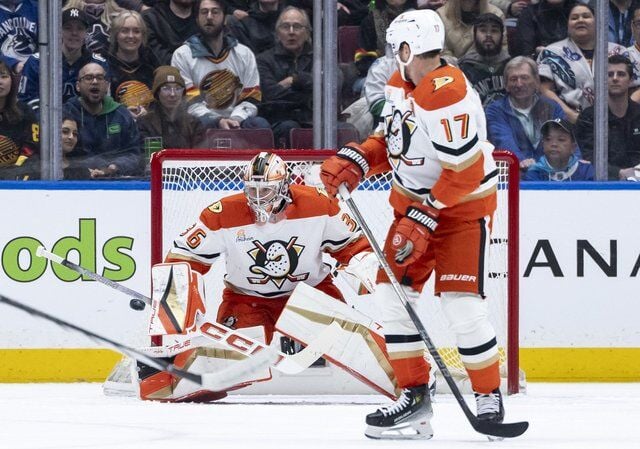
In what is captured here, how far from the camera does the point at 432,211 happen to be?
12.4 ft

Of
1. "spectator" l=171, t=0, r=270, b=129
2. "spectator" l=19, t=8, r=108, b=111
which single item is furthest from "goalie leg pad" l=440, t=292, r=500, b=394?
"spectator" l=19, t=8, r=108, b=111

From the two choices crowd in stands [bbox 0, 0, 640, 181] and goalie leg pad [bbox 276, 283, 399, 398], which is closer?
goalie leg pad [bbox 276, 283, 399, 398]

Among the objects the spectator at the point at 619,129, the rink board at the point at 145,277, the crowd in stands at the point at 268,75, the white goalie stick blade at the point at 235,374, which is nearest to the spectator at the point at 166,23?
the crowd in stands at the point at 268,75

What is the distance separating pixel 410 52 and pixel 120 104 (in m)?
2.18

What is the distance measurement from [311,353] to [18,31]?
1.87 m

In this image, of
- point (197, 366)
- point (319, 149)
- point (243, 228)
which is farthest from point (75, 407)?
point (319, 149)

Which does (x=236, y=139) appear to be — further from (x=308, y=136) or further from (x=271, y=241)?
(x=271, y=241)

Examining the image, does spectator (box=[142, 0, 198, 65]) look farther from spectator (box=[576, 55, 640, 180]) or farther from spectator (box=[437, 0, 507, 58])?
spectator (box=[576, 55, 640, 180])

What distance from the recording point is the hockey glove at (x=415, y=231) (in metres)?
3.75

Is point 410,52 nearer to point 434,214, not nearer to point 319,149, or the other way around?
point 434,214

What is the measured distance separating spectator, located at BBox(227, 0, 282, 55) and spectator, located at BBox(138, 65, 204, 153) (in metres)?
0.30

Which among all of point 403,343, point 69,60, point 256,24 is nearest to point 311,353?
point 403,343

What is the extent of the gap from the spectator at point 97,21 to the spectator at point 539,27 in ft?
5.37

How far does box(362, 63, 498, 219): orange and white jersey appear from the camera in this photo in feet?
12.4
